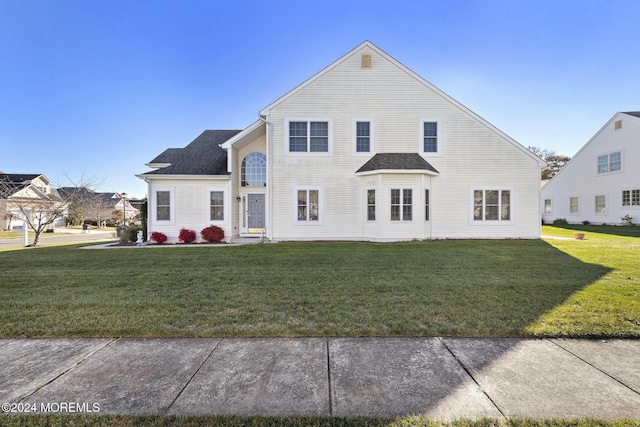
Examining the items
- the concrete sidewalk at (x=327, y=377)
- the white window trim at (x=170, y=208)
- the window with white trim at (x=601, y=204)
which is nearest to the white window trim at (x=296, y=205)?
the white window trim at (x=170, y=208)

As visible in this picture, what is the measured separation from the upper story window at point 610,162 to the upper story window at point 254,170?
2782cm

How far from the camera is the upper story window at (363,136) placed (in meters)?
14.0

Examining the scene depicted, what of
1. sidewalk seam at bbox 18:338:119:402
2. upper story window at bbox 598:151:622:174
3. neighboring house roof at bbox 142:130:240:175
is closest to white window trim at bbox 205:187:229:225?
neighboring house roof at bbox 142:130:240:175

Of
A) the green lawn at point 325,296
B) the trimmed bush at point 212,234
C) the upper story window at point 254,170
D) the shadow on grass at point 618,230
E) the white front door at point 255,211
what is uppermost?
the upper story window at point 254,170

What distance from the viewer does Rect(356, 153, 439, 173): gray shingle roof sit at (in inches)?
514

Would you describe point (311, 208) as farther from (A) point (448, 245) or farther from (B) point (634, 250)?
(B) point (634, 250)

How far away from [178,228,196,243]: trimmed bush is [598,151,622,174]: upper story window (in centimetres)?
3166

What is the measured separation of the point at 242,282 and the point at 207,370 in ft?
11.7

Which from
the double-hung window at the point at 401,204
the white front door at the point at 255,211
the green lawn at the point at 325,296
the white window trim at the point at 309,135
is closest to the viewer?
the green lawn at the point at 325,296

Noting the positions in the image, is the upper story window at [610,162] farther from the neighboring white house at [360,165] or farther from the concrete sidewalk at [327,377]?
the concrete sidewalk at [327,377]

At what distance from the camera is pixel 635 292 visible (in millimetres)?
5258

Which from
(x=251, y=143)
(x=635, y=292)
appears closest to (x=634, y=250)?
(x=635, y=292)

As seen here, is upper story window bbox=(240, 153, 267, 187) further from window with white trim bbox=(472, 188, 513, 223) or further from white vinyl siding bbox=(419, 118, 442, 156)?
window with white trim bbox=(472, 188, 513, 223)

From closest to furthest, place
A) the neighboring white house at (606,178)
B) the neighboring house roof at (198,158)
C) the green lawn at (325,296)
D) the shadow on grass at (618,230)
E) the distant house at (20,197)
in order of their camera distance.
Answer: the green lawn at (325,296) < the neighboring house roof at (198,158) < the shadow on grass at (618,230) < the distant house at (20,197) < the neighboring white house at (606,178)
